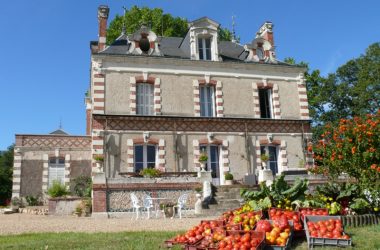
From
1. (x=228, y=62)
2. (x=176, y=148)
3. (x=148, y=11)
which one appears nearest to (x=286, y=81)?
(x=228, y=62)

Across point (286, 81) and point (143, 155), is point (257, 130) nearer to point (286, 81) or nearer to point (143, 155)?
point (286, 81)

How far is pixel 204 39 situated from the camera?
19016mm

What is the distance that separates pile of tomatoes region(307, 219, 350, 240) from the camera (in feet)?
18.3

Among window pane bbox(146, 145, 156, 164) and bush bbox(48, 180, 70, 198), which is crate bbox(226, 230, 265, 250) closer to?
window pane bbox(146, 145, 156, 164)

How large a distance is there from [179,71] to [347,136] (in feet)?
34.2

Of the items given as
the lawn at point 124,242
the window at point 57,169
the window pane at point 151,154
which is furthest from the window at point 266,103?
the lawn at point 124,242

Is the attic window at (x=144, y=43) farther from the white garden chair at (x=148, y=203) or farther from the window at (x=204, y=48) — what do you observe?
the white garden chair at (x=148, y=203)

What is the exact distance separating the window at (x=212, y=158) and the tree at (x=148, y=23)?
12.5 meters

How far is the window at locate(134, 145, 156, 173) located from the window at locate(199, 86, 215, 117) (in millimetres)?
3207

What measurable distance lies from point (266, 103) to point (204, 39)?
14.9ft

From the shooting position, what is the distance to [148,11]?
28281mm

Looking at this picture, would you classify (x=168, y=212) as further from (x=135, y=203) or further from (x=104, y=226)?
(x=104, y=226)

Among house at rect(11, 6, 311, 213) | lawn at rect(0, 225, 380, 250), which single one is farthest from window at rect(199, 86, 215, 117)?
lawn at rect(0, 225, 380, 250)

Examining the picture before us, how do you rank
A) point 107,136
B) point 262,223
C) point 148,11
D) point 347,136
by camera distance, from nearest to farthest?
point 262,223
point 347,136
point 107,136
point 148,11
